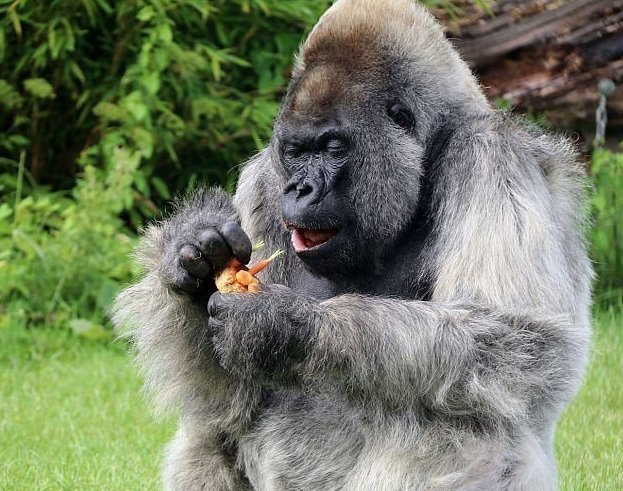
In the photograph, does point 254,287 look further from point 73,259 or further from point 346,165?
point 73,259

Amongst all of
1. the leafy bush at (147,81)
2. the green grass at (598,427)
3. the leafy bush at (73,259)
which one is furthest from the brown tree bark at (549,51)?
the leafy bush at (73,259)

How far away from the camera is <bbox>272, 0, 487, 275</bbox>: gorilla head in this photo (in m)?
4.20

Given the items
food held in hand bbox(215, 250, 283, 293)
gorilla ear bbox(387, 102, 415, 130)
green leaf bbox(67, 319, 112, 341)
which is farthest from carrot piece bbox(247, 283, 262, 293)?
green leaf bbox(67, 319, 112, 341)

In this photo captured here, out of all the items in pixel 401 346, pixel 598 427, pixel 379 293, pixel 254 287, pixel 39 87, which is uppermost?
pixel 254 287

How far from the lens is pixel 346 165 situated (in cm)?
423

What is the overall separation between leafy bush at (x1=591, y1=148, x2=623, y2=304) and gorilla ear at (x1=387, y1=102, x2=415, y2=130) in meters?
4.13

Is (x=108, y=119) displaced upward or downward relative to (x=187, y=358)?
downward

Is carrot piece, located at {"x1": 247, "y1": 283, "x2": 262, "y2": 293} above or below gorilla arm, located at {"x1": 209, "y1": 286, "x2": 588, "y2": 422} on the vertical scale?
above

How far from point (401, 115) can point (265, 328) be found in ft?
3.12

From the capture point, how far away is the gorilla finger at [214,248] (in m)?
4.12

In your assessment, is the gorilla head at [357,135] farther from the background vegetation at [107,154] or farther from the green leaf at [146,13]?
the green leaf at [146,13]

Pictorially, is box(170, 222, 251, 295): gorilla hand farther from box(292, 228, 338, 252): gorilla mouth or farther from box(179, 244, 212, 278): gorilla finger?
box(292, 228, 338, 252): gorilla mouth

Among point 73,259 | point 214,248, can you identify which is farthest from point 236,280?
point 73,259

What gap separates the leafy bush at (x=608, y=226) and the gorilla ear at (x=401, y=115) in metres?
4.13
